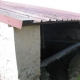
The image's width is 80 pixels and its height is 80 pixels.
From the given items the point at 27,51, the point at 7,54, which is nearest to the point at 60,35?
the point at 27,51

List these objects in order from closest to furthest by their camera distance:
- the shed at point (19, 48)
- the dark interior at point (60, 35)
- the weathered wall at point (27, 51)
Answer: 1. the shed at point (19, 48)
2. the weathered wall at point (27, 51)
3. the dark interior at point (60, 35)

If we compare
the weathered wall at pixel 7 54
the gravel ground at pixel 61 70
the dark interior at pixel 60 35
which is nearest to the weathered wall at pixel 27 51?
the weathered wall at pixel 7 54

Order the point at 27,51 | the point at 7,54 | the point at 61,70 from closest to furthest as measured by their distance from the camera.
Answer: the point at 7,54
the point at 27,51
the point at 61,70

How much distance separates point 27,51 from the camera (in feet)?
13.3

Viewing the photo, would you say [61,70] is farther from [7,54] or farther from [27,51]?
[7,54]

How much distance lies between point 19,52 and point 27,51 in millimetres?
304

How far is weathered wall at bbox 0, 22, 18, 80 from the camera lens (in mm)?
3697

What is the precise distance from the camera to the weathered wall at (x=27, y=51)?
12.3ft

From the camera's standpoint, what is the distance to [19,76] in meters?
3.93

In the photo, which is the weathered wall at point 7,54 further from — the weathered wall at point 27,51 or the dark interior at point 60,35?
the dark interior at point 60,35

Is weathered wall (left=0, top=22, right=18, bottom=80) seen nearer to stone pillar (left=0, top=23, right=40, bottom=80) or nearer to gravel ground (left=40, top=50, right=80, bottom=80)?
stone pillar (left=0, top=23, right=40, bottom=80)

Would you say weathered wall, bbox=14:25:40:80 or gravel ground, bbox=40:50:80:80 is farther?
gravel ground, bbox=40:50:80:80

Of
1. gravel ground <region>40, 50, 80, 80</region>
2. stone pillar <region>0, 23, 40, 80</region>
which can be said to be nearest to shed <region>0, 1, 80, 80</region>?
stone pillar <region>0, 23, 40, 80</region>

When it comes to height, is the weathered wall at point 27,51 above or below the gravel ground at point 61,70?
above
